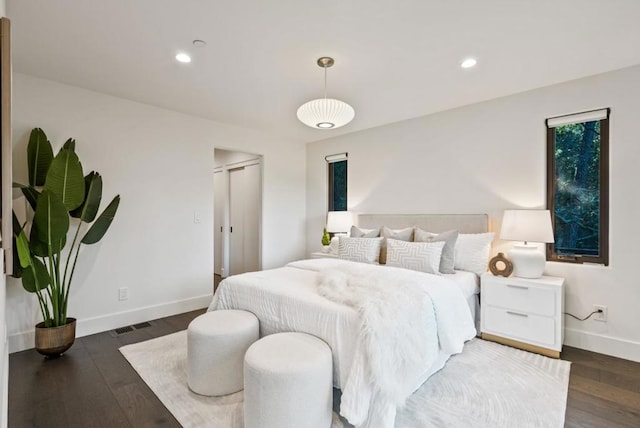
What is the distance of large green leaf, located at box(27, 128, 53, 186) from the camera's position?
104 inches

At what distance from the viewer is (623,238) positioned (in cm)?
264

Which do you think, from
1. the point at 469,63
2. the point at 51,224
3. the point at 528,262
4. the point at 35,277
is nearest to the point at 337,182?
the point at 469,63

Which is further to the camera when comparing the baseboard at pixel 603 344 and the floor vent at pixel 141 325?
the floor vent at pixel 141 325

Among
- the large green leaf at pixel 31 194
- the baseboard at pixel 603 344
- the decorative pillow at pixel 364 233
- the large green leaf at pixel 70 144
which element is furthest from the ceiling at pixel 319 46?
the baseboard at pixel 603 344

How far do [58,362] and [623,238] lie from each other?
15.6ft

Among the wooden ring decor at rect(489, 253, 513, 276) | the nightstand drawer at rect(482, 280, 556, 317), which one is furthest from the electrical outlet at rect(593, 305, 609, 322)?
the wooden ring decor at rect(489, 253, 513, 276)

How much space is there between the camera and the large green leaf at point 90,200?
281 cm

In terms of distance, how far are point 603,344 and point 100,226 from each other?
4570 mm

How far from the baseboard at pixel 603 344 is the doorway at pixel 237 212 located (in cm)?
371

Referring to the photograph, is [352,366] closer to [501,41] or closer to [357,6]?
[357,6]

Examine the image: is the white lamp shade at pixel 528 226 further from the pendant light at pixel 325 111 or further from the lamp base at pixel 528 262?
the pendant light at pixel 325 111

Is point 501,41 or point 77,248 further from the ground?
point 501,41

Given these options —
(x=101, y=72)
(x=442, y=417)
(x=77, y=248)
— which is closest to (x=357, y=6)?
(x=101, y=72)

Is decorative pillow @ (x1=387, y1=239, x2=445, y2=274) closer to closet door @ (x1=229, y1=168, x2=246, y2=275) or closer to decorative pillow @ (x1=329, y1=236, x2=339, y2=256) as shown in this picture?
decorative pillow @ (x1=329, y1=236, x2=339, y2=256)
